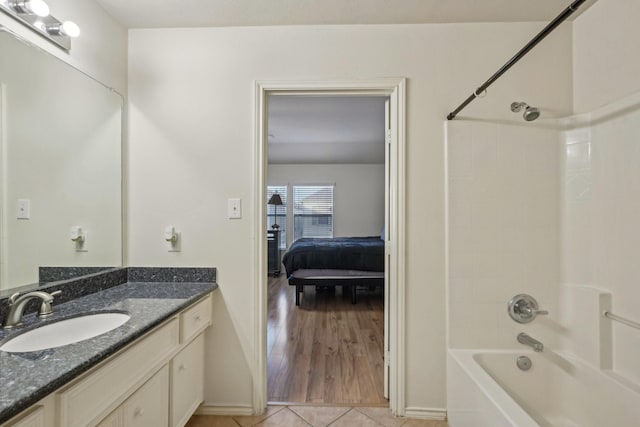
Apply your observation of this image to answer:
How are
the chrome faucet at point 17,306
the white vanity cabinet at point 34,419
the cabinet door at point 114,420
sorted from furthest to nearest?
the chrome faucet at point 17,306 < the cabinet door at point 114,420 < the white vanity cabinet at point 34,419

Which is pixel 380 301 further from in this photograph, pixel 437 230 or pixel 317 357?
pixel 437 230

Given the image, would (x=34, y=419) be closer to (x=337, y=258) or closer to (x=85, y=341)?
(x=85, y=341)

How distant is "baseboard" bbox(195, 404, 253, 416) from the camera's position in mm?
1681

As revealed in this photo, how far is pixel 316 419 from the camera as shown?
164 cm

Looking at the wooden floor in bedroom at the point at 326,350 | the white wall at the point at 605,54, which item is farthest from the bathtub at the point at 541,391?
the white wall at the point at 605,54

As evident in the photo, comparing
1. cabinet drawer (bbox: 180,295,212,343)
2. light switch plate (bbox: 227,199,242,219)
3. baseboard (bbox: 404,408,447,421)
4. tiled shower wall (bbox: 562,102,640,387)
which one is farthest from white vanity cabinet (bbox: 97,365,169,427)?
tiled shower wall (bbox: 562,102,640,387)

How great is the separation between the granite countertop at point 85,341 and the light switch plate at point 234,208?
433mm

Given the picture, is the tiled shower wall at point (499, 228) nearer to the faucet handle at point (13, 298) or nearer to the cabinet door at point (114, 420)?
the cabinet door at point (114, 420)

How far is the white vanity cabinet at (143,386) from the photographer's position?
0.79 metres

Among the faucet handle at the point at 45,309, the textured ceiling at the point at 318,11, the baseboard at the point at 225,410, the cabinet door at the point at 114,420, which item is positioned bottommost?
the baseboard at the point at 225,410

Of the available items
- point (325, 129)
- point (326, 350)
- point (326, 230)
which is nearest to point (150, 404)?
point (326, 350)

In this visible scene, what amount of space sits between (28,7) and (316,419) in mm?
2431

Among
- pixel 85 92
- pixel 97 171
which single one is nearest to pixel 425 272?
pixel 97 171

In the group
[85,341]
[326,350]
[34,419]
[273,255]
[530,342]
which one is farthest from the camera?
[273,255]
